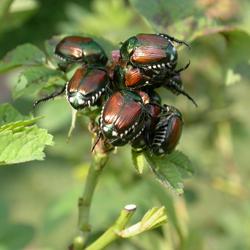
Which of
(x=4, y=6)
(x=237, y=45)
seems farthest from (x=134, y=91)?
(x=4, y=6)

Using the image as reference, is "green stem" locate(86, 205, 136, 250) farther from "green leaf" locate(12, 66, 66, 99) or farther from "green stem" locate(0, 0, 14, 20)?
"green stem" locate(0, 0, 14, 20)

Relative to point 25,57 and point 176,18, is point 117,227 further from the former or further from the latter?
point 176,18

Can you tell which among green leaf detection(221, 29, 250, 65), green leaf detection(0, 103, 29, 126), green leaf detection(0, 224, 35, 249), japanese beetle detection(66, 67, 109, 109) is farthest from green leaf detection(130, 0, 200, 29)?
green leaf detection(0, 224, 35, 249)

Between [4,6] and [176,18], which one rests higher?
[4,6]

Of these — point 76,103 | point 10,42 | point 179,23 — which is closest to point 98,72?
point 76,103

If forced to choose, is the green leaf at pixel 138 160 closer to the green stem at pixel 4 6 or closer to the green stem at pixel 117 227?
the green stem at pixel 117 227

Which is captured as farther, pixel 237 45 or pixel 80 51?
pixel 237 45
